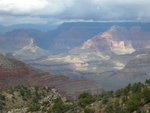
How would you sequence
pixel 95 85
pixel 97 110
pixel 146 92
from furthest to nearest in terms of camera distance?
pixel 95 85, pixel 97 110, pixel 146 92

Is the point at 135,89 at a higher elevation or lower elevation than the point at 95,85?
higher

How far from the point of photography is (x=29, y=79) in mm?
111875

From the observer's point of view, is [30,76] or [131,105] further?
[30,76]

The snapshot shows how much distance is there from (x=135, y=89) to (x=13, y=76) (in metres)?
73.4

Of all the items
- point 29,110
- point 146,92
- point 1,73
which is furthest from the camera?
point 1,73

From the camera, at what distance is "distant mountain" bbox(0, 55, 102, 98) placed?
97.2 meters

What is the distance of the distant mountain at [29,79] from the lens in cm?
9725

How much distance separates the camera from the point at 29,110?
3625 centimetres

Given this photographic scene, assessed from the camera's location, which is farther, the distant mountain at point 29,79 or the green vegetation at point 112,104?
the distant mountain at point 29,79

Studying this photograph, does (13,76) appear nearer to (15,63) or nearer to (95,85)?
(15,63)

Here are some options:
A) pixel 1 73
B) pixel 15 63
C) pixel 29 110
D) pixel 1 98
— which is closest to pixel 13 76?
pixel 1 73

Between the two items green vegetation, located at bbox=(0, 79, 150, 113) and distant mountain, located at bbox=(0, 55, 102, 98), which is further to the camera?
distant mountain, located at bbox=(0, 55, 102, 98)

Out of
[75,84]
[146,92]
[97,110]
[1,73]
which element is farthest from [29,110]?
[75,84]

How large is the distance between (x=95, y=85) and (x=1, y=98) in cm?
11761
